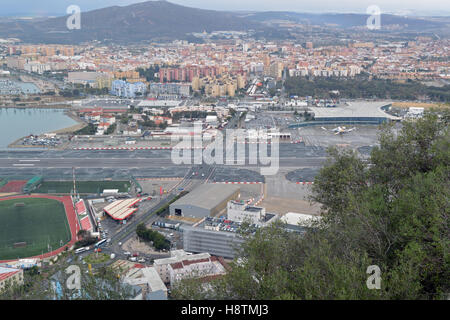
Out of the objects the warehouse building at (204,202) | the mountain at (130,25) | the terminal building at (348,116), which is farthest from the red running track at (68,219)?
the mountain at (130,25)

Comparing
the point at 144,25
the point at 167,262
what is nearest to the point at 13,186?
the point at 167,262

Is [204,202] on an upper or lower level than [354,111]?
lower

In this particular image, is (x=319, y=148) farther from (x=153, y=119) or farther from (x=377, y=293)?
(x=377, y=293)

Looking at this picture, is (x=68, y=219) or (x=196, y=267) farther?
(x=68, y=219)

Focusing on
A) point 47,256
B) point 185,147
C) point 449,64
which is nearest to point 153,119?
point 185,147

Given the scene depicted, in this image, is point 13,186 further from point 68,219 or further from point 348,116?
point 348,116

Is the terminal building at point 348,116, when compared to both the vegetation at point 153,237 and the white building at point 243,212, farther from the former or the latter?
the vegetation at point 153,237

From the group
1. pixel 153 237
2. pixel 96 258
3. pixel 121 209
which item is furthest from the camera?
pixel 121 209
